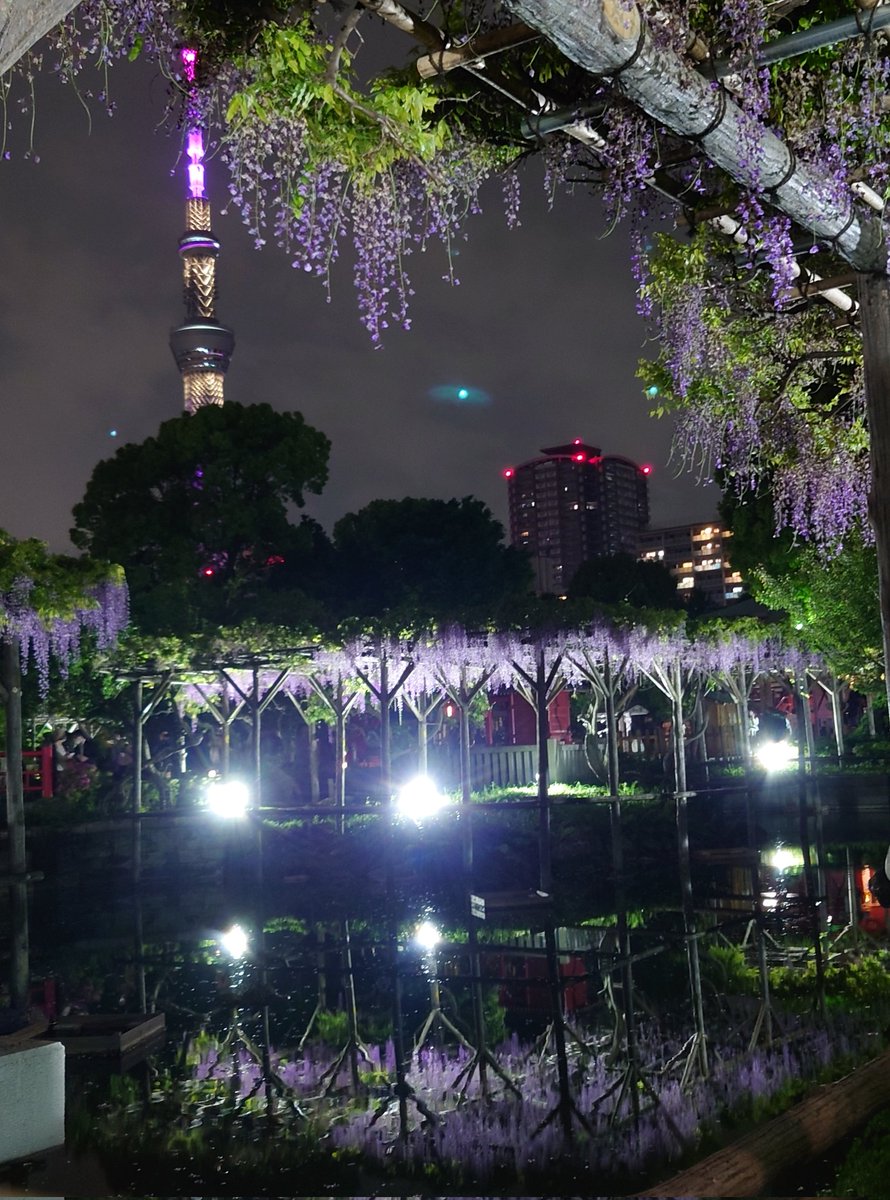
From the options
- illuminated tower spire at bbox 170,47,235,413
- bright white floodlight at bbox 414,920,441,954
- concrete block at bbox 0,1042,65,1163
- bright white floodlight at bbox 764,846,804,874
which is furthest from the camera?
illuminated tower spire at bbox 170,47,235,413

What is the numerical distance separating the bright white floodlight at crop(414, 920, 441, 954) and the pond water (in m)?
0.08

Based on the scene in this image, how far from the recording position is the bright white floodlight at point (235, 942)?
12.9 meters

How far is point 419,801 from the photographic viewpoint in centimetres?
1919

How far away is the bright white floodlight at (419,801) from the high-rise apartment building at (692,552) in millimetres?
110772

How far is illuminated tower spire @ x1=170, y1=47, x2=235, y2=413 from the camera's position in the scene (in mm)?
74875

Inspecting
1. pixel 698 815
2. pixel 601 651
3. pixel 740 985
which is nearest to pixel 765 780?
pixel 698 815

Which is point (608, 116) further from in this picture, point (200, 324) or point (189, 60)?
point (200, 324)

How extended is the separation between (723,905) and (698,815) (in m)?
6.04

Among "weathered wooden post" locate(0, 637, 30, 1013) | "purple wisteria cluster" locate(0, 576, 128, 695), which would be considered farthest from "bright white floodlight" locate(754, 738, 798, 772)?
"weathered wooden post" locate(0, 637, 30, 1013)

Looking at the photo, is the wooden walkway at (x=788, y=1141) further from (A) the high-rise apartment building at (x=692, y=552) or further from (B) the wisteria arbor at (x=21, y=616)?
(A) the high-rise apartment building at (x=692, y=552)

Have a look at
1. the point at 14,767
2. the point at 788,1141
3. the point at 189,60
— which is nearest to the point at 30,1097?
the point at 788,1141

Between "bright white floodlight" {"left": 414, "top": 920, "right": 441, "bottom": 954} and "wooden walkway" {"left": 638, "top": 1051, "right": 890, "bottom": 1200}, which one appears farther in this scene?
"bright white floodlight" {"left": 414, "top": 920, "right": 441, "bottom": 954}

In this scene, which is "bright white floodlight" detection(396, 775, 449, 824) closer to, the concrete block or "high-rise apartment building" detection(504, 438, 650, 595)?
the concrete block

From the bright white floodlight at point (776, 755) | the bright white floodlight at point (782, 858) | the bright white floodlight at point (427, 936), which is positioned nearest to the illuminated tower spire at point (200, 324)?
the bright white floodlight at point (776, 755)
